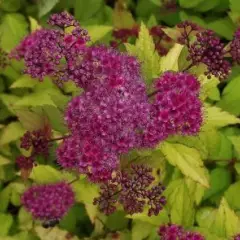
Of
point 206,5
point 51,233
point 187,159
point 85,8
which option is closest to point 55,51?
point 187,159

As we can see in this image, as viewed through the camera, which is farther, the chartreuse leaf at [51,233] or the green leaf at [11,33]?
the green leaf at [11,33]

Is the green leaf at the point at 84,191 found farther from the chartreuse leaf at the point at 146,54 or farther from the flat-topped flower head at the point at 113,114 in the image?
the chartreuse leaf at the point at 146,54

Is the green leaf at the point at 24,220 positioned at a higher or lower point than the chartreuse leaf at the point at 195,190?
lower

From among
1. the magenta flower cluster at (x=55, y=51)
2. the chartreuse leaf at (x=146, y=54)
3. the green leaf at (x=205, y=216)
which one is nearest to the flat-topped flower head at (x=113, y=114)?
the magenta flower cluster at (x=55, y=51)

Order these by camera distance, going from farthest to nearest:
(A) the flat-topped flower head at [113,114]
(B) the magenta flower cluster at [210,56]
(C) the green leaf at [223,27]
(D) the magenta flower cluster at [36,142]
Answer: (C) the green leaf at [223,27]
(D) the magenta flower cluster at [36,142]
(B) the magenta flower cluster at [210,56]
(A) the flat-topped flower head at [113,114]

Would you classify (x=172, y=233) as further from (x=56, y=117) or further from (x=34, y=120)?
(x=34, y=120)

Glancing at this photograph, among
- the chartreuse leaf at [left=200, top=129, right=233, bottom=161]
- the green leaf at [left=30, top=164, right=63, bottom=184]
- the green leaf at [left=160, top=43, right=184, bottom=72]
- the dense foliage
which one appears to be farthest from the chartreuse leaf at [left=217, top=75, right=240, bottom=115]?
the green leaf at [left=30, top=164, right=63, bottom=184]

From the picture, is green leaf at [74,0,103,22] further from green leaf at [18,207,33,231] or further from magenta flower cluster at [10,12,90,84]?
green leaf at [18,207,33,231]
